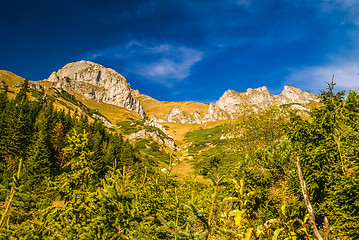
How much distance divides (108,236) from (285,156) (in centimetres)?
1503

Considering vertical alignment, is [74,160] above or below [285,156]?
below

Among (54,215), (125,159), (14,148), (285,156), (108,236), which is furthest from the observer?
(125,159)

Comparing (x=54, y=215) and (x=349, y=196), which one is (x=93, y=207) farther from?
(x=349, y=196)

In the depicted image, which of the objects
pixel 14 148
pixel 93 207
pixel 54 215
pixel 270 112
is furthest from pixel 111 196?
pixel 14 148

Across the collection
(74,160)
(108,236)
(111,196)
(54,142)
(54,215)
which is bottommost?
(108,236)

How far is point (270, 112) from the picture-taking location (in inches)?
1081

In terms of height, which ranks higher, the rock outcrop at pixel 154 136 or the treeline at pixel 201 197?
the rock outcrop at pixel 154 136

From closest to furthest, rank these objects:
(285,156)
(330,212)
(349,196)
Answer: (349,196) → (330,212) → (285,156)

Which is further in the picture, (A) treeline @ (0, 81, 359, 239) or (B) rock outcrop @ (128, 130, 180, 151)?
(B) rock outcrop @ (128, 130, 180, 151)

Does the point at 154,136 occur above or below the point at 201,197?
above

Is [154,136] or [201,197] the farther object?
[154,136]

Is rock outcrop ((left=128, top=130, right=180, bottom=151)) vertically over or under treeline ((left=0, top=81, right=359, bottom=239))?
over

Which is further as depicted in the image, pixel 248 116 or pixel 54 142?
pixel 54 142

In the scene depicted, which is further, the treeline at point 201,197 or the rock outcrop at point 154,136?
the rock outcrop at point 154,136
